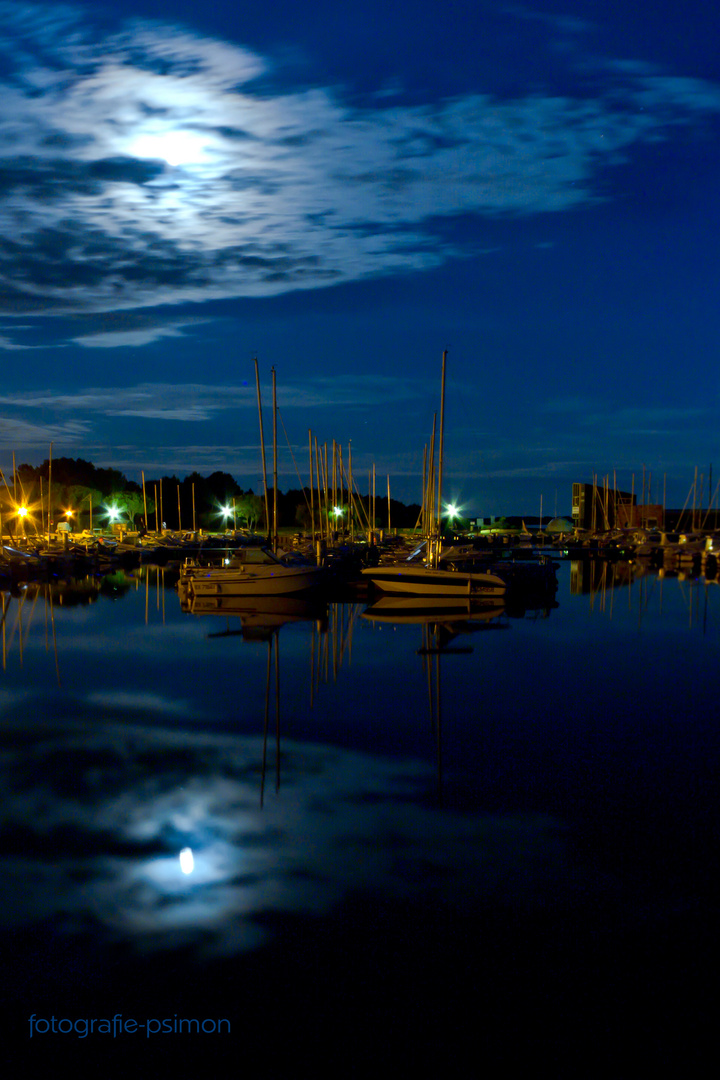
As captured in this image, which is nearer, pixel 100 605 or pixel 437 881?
pixel 437 881

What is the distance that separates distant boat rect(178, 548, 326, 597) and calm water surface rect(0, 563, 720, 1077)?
17.6 meters

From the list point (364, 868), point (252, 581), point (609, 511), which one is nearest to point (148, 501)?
point (609, 511)

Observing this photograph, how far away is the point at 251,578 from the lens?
131 ft

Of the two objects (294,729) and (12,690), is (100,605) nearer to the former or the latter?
(12,690)

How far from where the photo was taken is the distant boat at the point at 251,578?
129 ft

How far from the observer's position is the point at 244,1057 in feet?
21.2

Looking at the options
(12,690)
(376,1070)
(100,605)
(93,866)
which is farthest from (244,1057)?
(100,605)

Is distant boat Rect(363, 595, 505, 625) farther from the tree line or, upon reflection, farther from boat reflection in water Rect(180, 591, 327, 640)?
the tree line

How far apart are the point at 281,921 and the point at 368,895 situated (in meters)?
1.02

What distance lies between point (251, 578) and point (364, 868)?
30738mm

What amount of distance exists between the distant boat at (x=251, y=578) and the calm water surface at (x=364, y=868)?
17649 mm

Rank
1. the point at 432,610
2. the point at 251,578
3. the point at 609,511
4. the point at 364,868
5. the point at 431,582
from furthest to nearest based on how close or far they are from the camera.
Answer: the point at 609,511, the point at 251,578, the point at 431,582, the point at 432,610, the point at 364,868

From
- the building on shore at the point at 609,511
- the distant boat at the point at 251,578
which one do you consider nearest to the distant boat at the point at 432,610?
the distant boat at the point at 251,578

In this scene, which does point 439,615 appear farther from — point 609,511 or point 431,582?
point 609,511
